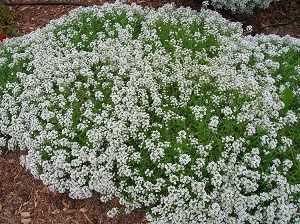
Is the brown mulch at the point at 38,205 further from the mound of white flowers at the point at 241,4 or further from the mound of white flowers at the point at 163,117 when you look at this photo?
the mound of white flowers at the point at 241,4

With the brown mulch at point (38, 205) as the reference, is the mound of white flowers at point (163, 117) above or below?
above

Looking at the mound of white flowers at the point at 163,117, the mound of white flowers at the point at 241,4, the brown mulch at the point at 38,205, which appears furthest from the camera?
the mound of white flowers at the point at 241,4

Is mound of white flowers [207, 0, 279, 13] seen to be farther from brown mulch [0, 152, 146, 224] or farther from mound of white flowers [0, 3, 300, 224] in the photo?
brown mulch [0, 152, 146, 224]

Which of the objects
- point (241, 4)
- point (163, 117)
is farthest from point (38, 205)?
point (241, 4)

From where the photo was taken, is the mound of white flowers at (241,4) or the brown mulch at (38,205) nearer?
the brown mulch at (38,205)

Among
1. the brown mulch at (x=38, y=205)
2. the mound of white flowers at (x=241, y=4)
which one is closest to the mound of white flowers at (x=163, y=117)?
the brown mulch at (x=38, y=205)

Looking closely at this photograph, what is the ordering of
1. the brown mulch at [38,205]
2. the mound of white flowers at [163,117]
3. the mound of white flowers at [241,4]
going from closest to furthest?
the mound of white flowers at [163,117] < the brown mulch at [38,205] < the mound of white flowers at [241,4]
